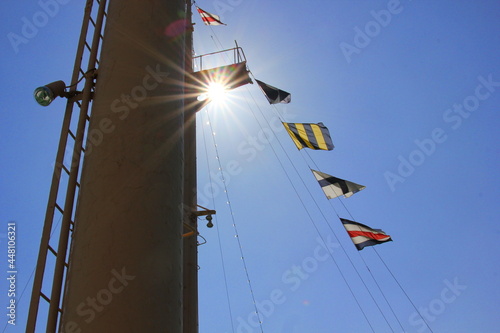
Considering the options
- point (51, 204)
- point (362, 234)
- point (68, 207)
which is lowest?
point (68, 207)

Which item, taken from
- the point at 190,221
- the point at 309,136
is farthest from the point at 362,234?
the point at 190,221

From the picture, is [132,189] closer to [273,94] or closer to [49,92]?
[49,92]

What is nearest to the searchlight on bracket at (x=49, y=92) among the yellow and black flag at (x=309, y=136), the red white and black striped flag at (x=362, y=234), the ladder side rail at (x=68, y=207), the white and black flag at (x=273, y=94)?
the ladder side rail at (x=68, y=207)

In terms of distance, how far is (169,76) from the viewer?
225 cm

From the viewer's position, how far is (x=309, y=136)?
11.1 metres

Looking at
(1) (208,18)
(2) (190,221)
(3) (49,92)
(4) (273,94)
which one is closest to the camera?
(3) (49,92)

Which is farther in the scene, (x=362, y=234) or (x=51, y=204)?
(x=362, y=234)

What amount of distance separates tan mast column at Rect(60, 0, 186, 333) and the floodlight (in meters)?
0.64

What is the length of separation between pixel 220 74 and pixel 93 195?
8300 mm

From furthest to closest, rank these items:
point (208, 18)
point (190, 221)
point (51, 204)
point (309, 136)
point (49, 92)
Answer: point (208, 18)
point (309, 136)
point (190, 221)
point (49, 92)
point (51, 204)

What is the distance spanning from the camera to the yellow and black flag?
432 inches

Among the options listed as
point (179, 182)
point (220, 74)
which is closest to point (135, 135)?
point (179, 182)

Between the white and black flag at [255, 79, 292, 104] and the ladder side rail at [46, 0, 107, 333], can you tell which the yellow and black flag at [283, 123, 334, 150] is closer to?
the white and black flag at [255, 79, 292, 104]

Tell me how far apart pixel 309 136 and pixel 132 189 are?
9514 millimetres
